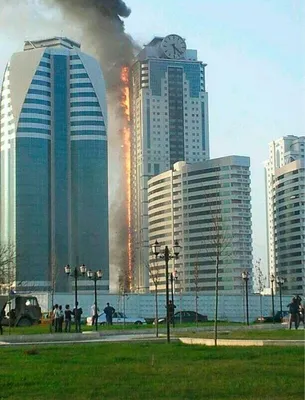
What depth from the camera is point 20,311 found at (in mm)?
53688

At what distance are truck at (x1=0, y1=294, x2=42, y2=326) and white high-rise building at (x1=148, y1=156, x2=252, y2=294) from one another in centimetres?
10889

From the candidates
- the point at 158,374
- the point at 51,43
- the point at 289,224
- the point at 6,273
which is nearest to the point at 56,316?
the point at 158,374

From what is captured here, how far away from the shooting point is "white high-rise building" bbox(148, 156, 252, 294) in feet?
549

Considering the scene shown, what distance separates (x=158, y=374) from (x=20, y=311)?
38761mm

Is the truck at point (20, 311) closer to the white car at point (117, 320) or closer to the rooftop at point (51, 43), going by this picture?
the white car at point (117, 320)

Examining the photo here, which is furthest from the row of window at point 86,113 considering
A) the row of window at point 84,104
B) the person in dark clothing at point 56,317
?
the person in dark clothing at point 56,317

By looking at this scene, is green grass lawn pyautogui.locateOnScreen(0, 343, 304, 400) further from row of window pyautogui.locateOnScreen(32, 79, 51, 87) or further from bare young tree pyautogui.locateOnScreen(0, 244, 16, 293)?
row of window pyautogui.locateOnScreen(32, 79, 51, 87)

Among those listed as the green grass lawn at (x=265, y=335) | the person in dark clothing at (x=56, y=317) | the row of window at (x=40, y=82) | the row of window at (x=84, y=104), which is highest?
the row of window at (x=40, y=82)

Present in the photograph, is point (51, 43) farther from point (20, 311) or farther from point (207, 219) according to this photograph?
point (20, 311)

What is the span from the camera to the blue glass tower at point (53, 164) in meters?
152

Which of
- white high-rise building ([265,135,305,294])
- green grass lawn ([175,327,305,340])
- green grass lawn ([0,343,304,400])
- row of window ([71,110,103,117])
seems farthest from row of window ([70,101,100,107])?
green grass lawn ([0,343,304,400])

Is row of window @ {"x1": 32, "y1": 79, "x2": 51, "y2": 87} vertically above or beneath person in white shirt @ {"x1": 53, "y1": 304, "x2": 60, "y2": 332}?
above

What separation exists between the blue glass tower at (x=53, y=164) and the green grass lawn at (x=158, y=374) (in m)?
127

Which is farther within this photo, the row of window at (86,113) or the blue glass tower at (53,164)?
the row of window at (86,113)
